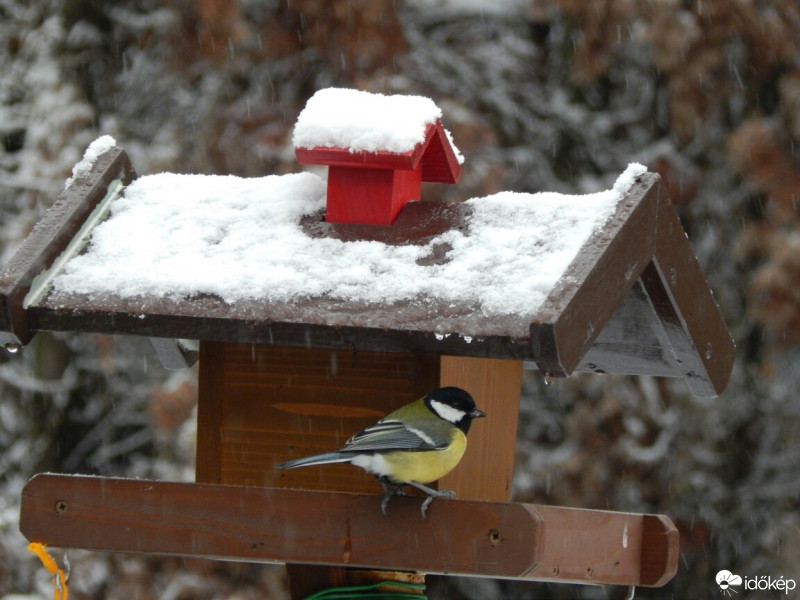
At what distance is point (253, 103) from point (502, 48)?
1291mm

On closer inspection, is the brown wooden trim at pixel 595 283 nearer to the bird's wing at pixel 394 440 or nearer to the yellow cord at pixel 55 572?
the bird's wing at pixel 394 440

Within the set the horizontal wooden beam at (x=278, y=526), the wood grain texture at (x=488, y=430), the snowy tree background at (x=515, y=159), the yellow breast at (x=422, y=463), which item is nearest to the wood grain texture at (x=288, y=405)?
the wood grain texture at (x=488, y=430)

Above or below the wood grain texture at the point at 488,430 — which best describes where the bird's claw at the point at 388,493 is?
above

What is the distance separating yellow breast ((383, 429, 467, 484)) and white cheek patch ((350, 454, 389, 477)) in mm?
10

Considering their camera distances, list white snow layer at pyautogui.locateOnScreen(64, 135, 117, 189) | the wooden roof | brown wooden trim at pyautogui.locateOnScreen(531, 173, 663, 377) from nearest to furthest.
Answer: brown wooden trim at pyautogui.locateOnScreen(531, 173, 663, 377) < the wooden roof < white snow layer at pyautogui.locateOnScreen(64, 135, 117, 189)

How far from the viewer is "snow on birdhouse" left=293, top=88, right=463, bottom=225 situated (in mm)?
2781

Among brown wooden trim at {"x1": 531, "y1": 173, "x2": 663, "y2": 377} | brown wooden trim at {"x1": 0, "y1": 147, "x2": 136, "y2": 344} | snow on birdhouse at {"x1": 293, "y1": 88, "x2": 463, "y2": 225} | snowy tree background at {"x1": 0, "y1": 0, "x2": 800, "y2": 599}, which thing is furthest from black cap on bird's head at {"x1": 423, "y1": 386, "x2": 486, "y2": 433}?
snowy tree background at {"x1": 0, "y1": 0, "x2": 800, "y2": 599}

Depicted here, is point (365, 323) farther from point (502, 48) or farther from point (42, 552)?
point (502, 48)

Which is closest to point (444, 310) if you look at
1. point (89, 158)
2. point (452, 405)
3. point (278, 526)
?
point (452, 405)

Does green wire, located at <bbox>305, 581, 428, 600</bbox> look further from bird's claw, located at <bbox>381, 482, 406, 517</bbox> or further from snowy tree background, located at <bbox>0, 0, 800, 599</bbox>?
snowy tree background, located at <bbox>0, 0, 800, 599</bbox>

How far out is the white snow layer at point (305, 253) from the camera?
2.44 meters

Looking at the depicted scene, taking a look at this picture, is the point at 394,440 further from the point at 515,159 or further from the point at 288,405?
the point at 515,159

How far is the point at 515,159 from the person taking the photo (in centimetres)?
584

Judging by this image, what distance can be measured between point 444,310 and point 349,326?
0.19 metres
